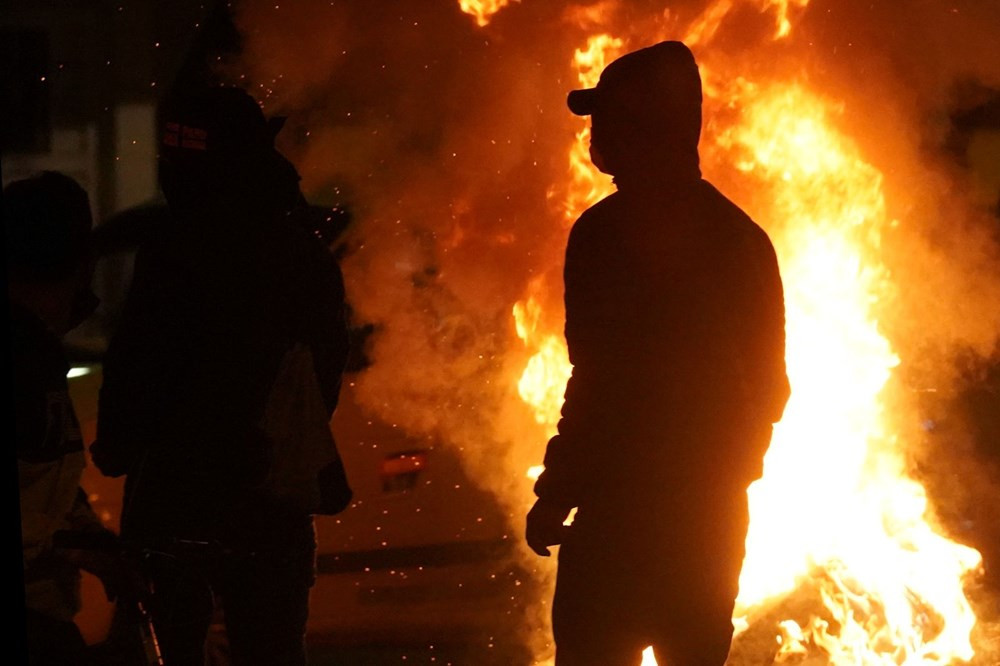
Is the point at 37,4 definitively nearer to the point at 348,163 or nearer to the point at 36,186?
the point at 348,163

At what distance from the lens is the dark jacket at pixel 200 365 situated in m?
3.08

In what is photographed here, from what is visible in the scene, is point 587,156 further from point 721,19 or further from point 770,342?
point 770,342

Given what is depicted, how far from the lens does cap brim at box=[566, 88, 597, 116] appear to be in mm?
3061

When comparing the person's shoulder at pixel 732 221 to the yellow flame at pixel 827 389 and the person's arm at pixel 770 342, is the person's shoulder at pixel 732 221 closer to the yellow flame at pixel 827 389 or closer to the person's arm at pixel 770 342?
the person's arm at pixel 770 342

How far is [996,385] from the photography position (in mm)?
9547

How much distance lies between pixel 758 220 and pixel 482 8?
68.4 inches

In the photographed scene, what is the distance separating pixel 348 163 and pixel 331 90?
17.0 inches

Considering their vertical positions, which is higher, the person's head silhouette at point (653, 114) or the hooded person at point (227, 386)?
the person's head silhouette at point (653, 114)

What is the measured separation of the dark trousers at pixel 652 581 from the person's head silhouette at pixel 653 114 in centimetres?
85

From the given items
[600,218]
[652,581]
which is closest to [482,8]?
[600,218]

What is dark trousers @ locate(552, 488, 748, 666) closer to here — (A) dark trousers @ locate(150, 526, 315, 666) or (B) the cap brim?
(A) dark trousers @ locate(150, 526, 315, 666)

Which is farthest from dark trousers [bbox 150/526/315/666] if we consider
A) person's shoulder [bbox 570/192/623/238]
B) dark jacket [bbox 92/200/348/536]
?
person's shoulder [bbox 570/192/623/238]

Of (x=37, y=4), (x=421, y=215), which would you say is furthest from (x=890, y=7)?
(x=37, y=4)

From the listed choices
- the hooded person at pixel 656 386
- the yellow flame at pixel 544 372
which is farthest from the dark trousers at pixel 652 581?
the yellow flame at pixel 544 372
